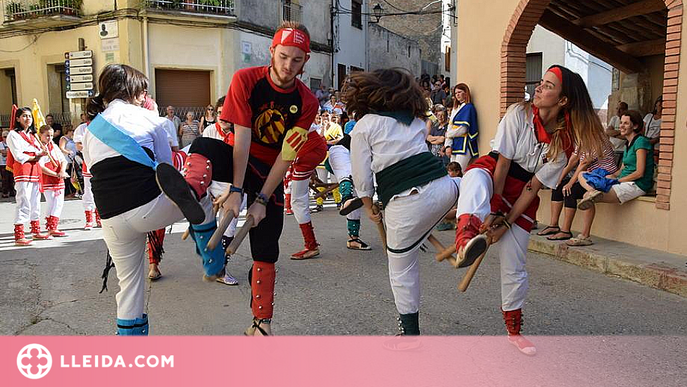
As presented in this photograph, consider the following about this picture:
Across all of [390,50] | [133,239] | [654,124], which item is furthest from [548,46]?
[133,239]

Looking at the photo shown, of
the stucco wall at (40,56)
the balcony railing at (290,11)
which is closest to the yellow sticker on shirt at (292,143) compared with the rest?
the stucco wall at (40,56)

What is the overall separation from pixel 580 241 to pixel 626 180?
860 mm

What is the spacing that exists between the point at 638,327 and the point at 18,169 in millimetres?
7741

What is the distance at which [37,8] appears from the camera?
59.2ft

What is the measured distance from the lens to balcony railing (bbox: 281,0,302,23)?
20734 millimetres

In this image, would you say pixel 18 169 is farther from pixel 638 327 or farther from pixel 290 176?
pixel 638 327

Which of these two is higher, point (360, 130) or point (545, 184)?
point (360, 130)

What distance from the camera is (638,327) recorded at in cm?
419

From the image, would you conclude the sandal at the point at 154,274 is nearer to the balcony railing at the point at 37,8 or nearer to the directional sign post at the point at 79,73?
the directional sign post at the point at 79,73

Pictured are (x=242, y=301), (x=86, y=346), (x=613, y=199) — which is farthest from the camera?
(x=613, y=199)

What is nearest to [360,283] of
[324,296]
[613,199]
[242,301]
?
[324,296]

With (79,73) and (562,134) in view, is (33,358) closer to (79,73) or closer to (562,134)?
(562,134)

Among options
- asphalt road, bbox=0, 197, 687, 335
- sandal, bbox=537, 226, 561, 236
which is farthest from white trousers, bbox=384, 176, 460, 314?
sandal, bbox=537, 226, 561, 236

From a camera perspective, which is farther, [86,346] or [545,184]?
[86,346]
